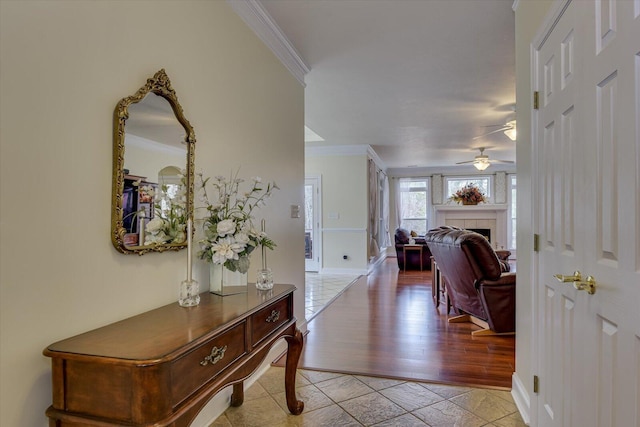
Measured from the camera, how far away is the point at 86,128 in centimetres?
133

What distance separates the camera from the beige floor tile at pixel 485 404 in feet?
7.04

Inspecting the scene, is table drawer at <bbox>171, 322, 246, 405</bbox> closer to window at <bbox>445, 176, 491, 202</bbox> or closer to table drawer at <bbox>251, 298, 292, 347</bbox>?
table drawer at <bbox>251, 298, 292, 347</bbox>

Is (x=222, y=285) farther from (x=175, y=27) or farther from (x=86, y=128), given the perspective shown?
(x=175, y=27)

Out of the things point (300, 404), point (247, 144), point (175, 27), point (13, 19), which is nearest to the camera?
point (13, 19)

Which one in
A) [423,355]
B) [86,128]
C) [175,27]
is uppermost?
[175,27]

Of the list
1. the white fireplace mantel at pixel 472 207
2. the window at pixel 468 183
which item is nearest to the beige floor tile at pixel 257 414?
the white fireplace mantel at pixel 472 207

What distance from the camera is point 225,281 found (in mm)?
1964

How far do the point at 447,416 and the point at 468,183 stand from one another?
8780 millimetres

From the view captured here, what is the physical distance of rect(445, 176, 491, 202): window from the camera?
9867 millimetres

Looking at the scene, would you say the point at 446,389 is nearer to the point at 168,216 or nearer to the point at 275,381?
the point at 275,381

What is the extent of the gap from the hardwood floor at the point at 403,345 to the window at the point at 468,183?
19.1ft

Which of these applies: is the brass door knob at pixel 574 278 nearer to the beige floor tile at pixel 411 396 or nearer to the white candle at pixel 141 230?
the beige floor tile at pixel 411 396

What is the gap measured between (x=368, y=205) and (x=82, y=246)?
6353mm

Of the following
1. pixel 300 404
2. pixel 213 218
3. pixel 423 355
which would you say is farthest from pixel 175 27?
pixel 423 355
